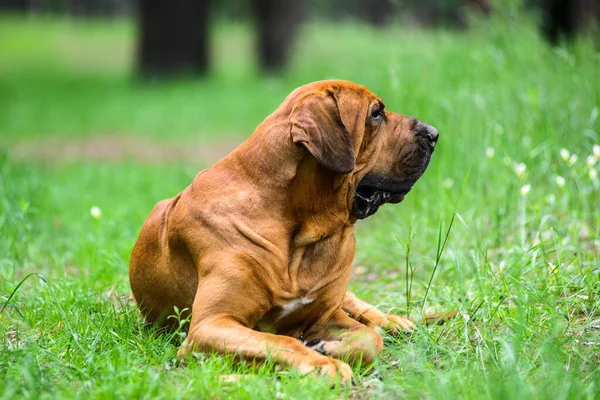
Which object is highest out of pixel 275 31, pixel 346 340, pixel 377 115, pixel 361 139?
pixel 377 115

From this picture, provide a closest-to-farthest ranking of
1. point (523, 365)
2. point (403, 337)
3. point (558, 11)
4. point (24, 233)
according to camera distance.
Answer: point (523, 365)
point (403, 337)
point (24, 233)
point (558, 11)

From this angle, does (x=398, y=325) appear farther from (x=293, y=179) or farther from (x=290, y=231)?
(x=293, y=179)

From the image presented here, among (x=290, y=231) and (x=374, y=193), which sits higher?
(x=374, y=193)

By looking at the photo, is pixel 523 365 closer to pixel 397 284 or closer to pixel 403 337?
pixel 403 337

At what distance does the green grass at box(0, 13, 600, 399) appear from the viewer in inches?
125

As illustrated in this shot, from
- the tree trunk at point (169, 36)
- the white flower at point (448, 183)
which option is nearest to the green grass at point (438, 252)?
the white flower at point (448, 183)

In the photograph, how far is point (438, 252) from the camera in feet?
12.8

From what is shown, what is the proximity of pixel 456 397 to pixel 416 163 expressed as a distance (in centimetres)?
143

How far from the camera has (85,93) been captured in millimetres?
18500

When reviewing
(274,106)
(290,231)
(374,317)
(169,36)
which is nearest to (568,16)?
(274,106)

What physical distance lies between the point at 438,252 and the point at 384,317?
505mm

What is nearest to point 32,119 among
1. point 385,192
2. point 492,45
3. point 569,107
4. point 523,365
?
point 492,45

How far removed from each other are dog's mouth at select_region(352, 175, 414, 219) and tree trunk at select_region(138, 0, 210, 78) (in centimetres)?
1602

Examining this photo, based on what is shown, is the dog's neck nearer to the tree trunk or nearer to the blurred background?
the blurred background
